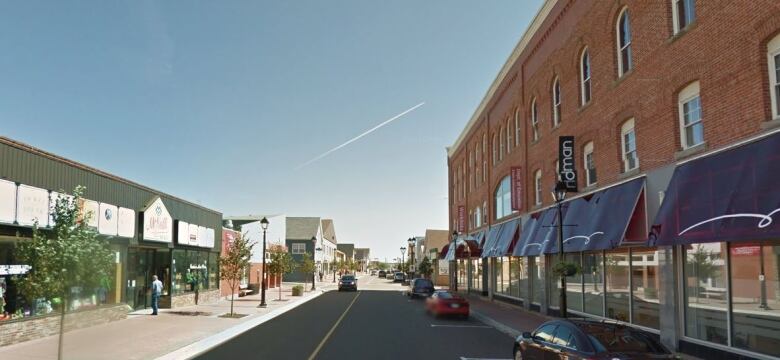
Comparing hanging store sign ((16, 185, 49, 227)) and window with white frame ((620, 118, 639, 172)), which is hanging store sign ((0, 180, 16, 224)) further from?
window with white frame ((620, 118, 639, 172))

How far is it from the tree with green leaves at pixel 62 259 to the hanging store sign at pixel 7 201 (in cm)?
462

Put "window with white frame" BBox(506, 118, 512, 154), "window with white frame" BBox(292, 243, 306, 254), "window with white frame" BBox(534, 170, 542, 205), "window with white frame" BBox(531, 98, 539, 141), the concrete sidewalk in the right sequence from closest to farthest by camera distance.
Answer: the concrete sidewalk < "window with white frame" BBox(534, 170, 542, 205) < "window with white frame" BBox(531, 98, 539, 141) < "window with white frame" BBox(506, 118, 512, 154) < "window with white frame" BBox(292, 243, 306, 254)

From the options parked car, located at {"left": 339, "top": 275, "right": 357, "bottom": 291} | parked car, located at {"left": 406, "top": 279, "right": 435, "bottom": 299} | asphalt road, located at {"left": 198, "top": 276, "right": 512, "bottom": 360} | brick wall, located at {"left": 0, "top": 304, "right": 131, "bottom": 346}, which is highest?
brick wall, located at {"left": 0, "top": 304, "right": 131, "bottom": 346}

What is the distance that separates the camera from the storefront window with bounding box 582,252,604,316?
2133cm

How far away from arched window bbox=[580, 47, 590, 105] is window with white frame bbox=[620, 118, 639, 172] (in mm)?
3523

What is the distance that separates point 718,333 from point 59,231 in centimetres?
1428

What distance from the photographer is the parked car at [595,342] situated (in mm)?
9195

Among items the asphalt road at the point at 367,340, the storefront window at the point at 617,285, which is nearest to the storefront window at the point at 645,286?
the storefront window at the point at 617,285

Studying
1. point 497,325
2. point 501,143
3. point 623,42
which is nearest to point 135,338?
point 497,325

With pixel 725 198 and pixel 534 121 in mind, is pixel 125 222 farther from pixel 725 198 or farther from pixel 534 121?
pixel 725 198

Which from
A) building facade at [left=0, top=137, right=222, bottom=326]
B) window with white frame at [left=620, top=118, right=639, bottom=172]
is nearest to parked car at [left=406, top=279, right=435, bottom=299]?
building facade at [left=0, top=137, right=222, bottom=326]

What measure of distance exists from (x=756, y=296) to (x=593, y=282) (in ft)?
31.5

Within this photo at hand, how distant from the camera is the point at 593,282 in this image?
22.0m

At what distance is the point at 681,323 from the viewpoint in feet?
50.7
